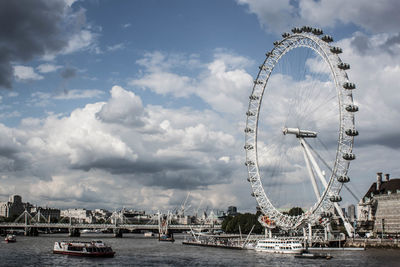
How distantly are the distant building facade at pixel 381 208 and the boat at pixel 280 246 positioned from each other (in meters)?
27.1

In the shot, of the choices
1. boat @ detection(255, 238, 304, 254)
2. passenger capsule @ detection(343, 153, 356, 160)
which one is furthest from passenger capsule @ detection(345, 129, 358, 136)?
boat @ detection(255, 238, 304, 254)

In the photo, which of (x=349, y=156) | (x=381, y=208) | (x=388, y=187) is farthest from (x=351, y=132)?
(x=388, y=187)

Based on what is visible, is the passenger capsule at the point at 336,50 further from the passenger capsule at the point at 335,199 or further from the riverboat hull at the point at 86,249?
the riverboat hull at the point at 86,249

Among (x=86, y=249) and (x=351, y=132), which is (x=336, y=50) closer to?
(x=351, y=132)

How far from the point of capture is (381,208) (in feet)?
327

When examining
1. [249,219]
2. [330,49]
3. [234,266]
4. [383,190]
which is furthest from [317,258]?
[249,219]

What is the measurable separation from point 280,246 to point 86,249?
103 feet

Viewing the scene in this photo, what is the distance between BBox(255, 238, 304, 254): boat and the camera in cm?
7669

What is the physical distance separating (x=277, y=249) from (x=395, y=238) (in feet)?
76.2

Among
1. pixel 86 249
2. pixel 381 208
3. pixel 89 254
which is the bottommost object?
pixel 89 254

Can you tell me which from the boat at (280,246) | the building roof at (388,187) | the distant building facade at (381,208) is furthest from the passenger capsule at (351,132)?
the building roof at (388,187)

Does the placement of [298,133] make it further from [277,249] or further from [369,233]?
[369,233]

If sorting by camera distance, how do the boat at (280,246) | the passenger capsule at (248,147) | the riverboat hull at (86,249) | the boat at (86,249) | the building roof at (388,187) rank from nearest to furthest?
1. the riverboat hull at (86,249)
2. the boat at (86,249)
3. the boat at (280,246)
4. the passenger capsule at (248,147)
5. the building roof at (388,187)

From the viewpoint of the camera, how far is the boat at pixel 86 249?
7285cm
